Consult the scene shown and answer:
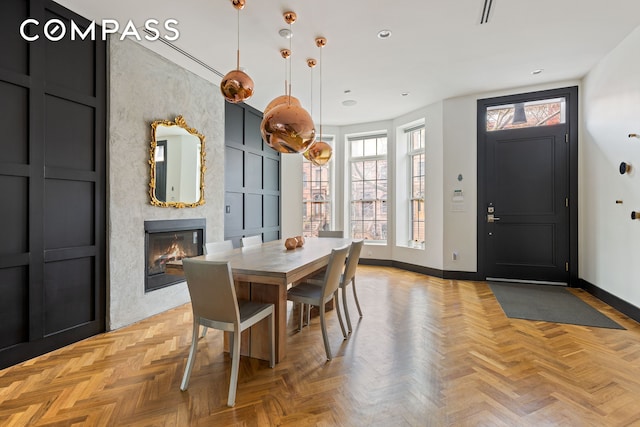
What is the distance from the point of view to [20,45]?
97.0 inches

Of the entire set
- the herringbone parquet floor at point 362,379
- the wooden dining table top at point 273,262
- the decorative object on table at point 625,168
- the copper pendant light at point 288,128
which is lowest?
the herringbone parquet floor at point 362,379

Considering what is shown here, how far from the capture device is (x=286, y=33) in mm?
3160

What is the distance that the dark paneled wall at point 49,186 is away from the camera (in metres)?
2.41

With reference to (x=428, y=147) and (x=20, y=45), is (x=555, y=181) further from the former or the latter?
(x=20, y=45)

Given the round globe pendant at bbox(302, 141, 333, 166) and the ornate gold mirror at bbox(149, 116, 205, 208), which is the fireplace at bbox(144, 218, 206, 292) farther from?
the round globe pendant at bbox(302, 141, 333, 166)

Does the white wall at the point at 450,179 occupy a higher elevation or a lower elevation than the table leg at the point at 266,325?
higher

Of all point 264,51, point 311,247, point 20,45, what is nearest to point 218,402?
point 311,247

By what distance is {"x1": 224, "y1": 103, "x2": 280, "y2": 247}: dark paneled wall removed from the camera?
4.89 meters

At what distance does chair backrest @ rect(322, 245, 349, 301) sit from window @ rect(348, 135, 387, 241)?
3.96 m

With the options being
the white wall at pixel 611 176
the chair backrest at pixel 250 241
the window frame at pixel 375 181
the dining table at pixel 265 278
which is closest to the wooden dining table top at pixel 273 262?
the dining table at pixel 265 278

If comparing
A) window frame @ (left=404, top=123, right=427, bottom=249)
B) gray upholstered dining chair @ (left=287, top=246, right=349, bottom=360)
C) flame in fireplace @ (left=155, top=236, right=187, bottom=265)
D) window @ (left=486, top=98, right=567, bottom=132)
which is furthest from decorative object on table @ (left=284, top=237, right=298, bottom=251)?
window @ (left=486, top=98, right=567, bottom=132)

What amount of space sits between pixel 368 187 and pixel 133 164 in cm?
439

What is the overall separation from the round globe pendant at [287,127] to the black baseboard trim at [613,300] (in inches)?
146

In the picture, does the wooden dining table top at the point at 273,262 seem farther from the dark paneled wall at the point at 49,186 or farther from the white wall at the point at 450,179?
the white wall at the point at 450,179
